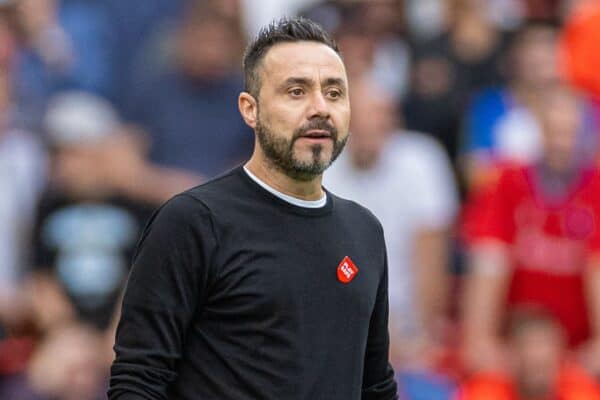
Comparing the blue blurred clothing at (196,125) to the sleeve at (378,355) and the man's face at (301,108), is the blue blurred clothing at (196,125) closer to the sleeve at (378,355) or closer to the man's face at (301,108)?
→ the sleeve at (378,355)

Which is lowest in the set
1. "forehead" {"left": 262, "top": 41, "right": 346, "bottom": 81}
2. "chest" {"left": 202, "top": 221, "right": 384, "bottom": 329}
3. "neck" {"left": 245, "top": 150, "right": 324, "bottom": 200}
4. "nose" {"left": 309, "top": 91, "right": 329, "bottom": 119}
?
"chest" {"left": 202, "top": 221, "right": 384, "bottom": 329}

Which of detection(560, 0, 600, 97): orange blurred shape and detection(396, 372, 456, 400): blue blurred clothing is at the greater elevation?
detection(560, 0, 600, 97): orange blurred shape

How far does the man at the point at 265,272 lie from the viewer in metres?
3.63

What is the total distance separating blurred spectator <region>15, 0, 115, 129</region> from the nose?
16.9 feet

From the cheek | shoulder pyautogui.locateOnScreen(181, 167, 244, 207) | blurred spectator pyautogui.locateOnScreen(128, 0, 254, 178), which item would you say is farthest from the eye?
blurred spectator pyautogui.locateOnScreen(128, 0, 254, 178)

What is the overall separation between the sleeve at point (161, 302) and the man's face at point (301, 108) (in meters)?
0.29

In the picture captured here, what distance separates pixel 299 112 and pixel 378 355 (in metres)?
0.74

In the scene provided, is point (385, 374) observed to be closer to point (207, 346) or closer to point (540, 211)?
point (207, 346)

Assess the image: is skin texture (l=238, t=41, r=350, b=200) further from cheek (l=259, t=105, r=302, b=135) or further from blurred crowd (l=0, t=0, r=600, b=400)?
blurred crowd (l=0, t=0, r=600, b=400)

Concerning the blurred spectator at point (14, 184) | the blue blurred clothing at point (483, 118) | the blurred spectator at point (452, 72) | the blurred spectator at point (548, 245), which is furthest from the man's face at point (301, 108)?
the blurred spectator at point (452, 72)

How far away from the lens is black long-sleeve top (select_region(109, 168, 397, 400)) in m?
3.62

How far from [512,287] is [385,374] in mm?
3771

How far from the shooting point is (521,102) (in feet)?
29.7

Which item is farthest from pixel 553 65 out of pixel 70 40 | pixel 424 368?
pixel 70 40
